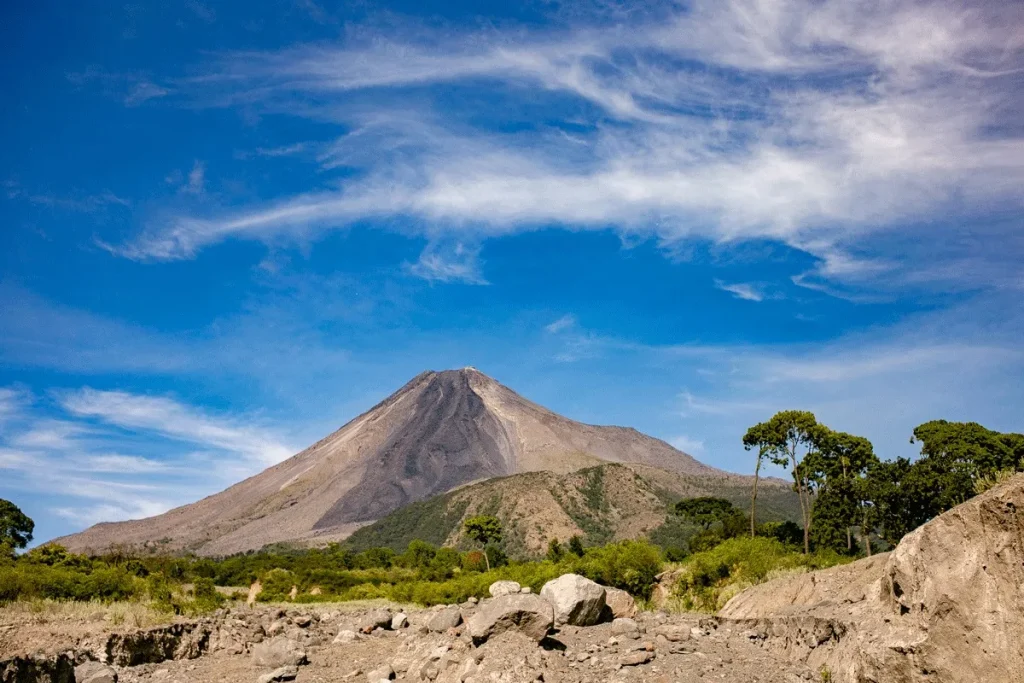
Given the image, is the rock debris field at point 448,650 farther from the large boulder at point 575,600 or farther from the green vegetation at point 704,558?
the green vegetation at point 704,558

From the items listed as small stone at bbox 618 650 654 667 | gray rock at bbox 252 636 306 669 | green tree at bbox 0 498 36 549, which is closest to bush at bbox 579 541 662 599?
gray rock at bbox 252 636 306 669

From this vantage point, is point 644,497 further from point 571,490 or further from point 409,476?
point 409,476

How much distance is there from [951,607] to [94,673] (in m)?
14.0

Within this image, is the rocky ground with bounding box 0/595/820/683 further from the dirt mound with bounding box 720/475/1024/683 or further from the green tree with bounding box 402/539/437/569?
the green tree with bounding box 402/539/437/569

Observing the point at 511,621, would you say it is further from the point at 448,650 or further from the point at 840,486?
the point at 840,486

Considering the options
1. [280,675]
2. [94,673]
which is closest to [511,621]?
[280,675]

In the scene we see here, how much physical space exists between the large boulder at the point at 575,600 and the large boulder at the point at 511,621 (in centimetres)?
311

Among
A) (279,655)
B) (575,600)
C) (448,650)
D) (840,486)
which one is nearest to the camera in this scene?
(448,650)

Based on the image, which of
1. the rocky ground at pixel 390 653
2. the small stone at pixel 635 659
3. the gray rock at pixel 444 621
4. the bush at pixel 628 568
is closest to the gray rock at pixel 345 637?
the rocky ground at pixel 390 653

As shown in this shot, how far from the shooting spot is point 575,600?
1394 cm

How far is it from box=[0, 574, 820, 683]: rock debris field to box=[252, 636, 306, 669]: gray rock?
0.10 ft

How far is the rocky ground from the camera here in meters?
9.41

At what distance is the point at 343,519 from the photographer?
441ft

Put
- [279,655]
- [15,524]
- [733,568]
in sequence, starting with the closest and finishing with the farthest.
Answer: [279,655]
[733,568]
[15,524]
